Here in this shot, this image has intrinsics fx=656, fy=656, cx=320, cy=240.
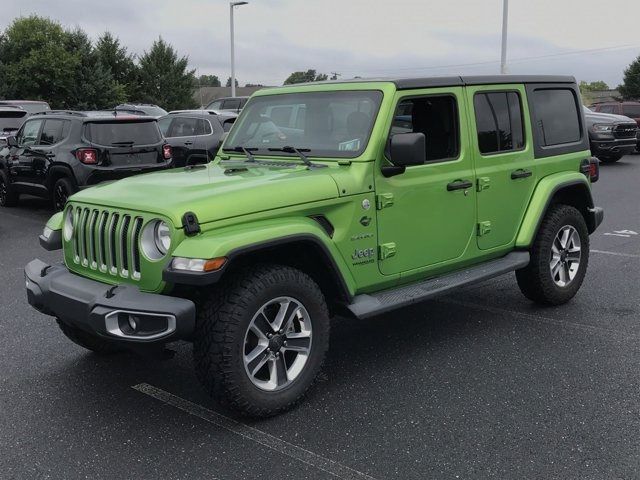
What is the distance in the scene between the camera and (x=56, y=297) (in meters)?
3.57

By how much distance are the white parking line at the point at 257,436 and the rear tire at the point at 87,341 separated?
18.4 inches

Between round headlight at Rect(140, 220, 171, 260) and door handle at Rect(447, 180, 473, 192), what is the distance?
6.52 feet

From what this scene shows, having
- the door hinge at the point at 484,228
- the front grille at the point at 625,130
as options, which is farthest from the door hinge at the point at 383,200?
the front grille at the point at 625,130

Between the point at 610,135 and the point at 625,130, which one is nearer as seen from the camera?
the point at 610,135

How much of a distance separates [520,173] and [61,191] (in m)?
7.24

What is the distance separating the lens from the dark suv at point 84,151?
30.9 ft

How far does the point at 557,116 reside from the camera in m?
5.42

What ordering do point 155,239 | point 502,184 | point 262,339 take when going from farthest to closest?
point 502,184 < point 262,339 < point 155,239

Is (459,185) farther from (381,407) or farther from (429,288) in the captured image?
(381,407)

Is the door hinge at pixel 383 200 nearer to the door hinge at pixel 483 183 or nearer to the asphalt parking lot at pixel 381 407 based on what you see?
the door hinge at pixel 483 183

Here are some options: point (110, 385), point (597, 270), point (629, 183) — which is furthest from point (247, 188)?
point (629, 183)

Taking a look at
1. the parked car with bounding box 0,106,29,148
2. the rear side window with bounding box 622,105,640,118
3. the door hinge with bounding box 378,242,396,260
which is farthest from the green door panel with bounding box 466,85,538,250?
the rear side window with bounding box 622,105,640,118

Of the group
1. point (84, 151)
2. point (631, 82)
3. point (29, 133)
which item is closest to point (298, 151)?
point (84, 151)

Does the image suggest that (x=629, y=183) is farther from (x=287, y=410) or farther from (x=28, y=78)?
(x=28, y=78)
